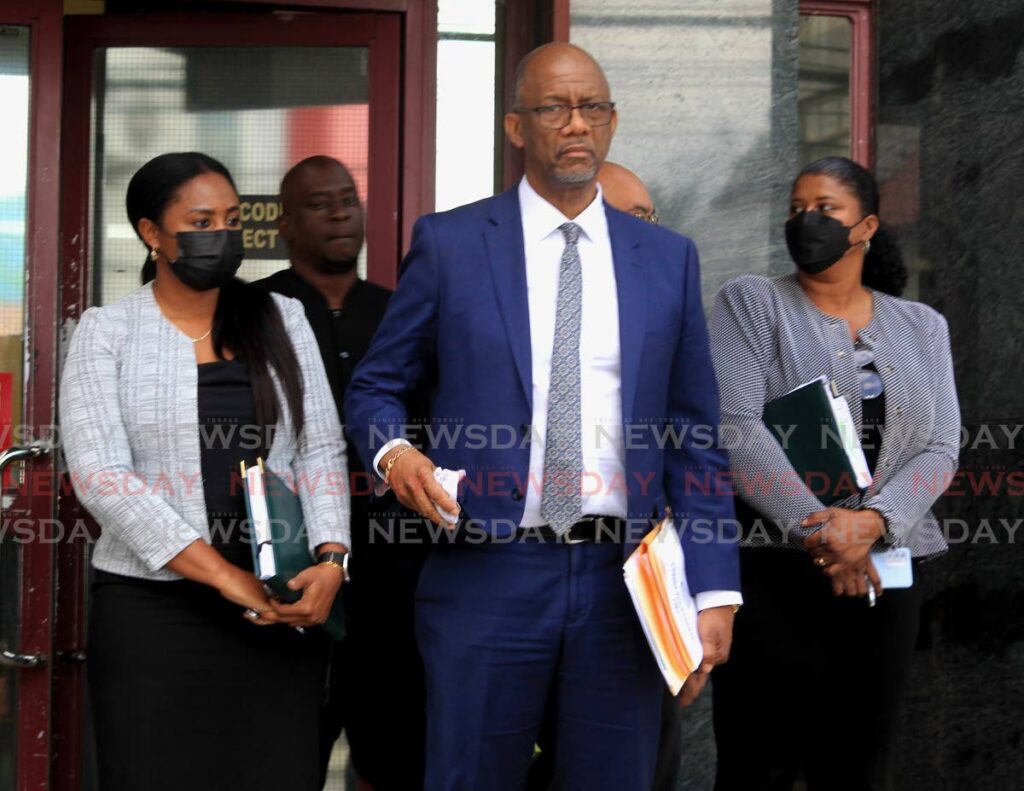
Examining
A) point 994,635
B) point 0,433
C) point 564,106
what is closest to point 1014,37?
point 994,635

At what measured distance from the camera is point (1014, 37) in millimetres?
5391

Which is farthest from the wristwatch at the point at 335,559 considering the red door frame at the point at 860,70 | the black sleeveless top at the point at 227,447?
the red door frame at the point at 860,70

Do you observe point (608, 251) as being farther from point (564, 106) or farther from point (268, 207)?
point (268, 207)

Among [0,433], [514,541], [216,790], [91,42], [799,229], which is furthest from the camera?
[91,42]

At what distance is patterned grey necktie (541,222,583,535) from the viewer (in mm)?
3279

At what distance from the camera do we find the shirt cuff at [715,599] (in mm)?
3373

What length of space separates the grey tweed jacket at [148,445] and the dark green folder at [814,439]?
1206 mm

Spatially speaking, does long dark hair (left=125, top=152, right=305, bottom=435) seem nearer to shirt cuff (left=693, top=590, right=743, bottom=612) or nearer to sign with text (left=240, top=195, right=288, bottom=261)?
shirt cuff (left=693, top=590, right=743, bottom=612)

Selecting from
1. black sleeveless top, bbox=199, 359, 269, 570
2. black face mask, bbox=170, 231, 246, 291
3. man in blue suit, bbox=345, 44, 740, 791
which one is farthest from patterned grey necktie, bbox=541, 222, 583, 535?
black face mask, bbox=170, 231, 246, 291

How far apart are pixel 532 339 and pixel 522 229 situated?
0.29 m

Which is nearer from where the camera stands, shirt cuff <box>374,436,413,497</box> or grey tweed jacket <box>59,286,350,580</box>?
shirt cuff <box>374,436,413,497</box>

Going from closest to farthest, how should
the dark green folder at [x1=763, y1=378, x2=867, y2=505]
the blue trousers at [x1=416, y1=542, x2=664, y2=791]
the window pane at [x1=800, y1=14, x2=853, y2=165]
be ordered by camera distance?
the blue trousers at [x1=416, y1=542, x2=664, y2=791], the dark green folder at [x1=763, y1=378, x2=867, y2=505], the window pane at [x1=800, y1=14, x2=853, y2=165]

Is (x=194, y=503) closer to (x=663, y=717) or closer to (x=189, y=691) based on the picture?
(x=189, y=691)

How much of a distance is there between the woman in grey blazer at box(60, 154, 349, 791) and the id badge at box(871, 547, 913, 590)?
1451 millimetres
